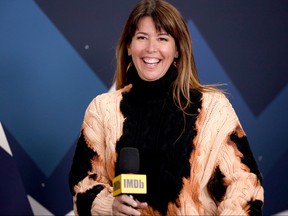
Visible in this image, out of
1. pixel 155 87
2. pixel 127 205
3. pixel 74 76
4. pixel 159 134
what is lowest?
pixel 127 205

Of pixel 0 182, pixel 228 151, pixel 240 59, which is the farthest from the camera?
pixel 240 59

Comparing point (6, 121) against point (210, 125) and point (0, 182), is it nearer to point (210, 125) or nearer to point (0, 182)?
point (0, 182)

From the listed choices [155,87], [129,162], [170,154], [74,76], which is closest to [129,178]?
[129,162]

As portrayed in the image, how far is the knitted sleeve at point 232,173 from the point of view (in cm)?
199

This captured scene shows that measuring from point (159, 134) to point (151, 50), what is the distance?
0.28 metres

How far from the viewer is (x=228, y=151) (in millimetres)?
2072

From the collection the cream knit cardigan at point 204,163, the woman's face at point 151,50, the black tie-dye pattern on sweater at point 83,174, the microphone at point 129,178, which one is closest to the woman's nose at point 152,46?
the woman's face at point 151,50

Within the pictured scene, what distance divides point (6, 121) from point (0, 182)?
26 centimetres

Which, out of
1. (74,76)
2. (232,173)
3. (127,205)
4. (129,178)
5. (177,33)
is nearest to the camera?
(129,178)

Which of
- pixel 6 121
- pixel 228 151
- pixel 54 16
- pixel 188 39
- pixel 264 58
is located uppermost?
pixel 54 16

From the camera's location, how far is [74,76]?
279cm

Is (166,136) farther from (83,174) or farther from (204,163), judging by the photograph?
(83,174)

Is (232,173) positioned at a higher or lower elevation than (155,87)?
lower

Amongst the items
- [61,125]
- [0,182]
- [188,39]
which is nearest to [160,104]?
[188,39]
